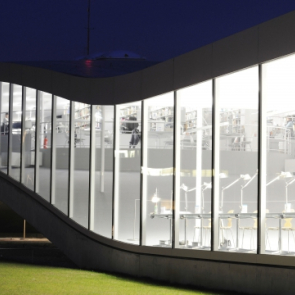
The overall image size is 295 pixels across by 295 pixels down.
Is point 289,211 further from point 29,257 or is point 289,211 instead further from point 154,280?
point 29,257

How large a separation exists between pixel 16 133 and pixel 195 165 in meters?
8.91

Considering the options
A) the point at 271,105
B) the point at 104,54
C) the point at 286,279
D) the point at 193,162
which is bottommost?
the point at 286,279

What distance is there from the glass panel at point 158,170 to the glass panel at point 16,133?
271 inches

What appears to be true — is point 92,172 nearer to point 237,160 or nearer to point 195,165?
point 195,165

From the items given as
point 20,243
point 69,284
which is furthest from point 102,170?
point 20,243

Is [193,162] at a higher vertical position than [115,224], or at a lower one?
higher

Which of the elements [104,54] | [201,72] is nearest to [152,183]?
[201,72]

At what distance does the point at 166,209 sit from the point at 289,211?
2.42 metres

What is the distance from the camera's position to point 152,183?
562 inches

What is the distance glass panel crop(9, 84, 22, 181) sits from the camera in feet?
67.2

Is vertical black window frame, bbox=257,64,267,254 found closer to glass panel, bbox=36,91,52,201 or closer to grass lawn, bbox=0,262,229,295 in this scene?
grass lawn, bbox=0,262,229,295

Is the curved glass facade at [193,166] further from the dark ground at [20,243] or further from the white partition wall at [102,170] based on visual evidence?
the dark ground at [20,243]

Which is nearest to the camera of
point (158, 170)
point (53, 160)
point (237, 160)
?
point (237, 160)

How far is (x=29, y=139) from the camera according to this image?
65.3 ft
